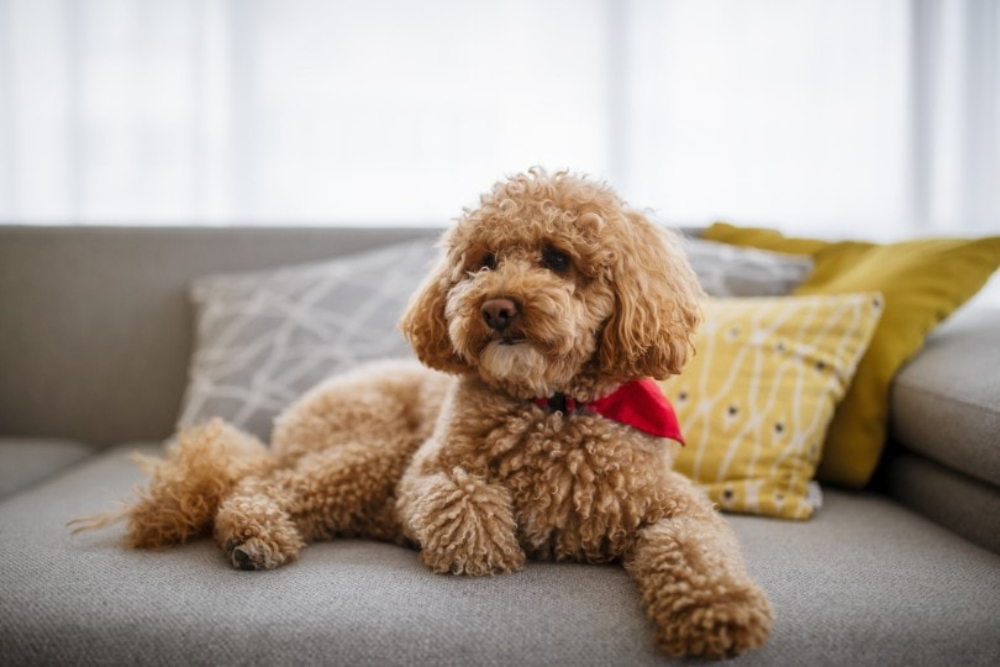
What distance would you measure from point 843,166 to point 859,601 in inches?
73.7

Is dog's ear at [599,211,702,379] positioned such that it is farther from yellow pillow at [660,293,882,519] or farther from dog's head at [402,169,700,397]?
yellow pillow at [660,293,882,519]

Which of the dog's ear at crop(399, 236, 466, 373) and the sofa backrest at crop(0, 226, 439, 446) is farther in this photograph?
the sofa backrest at crop(0, 226, 439, 446)

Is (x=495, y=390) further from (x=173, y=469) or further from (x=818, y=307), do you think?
(x=818, y=307)

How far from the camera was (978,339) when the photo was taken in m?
1.53

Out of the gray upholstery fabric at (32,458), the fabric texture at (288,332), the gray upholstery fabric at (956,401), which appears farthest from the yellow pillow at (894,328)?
the gray upholstery fabric at (32,458)

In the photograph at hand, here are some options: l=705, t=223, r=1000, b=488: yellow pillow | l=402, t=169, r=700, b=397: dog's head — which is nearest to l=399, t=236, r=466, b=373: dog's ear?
l=402, t=169, r=700, b=397: dog's head

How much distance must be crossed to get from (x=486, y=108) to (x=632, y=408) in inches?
63.6

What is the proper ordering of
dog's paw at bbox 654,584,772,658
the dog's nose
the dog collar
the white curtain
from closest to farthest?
dog's paw at bbox 654,584,772,658
the dog's nose
the dog collar
the white curtain

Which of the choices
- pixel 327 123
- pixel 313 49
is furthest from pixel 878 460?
pixel 313 49

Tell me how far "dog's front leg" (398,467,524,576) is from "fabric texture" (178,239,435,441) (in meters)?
0.79

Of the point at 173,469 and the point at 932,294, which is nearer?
the point at 173,469

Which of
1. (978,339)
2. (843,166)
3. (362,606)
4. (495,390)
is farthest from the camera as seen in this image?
(843,166)

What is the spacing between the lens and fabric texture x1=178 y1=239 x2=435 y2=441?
5.96ft

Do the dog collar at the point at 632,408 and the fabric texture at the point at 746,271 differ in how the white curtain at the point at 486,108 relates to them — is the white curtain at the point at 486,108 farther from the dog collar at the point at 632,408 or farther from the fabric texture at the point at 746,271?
the dog collar at the point at 632,408
